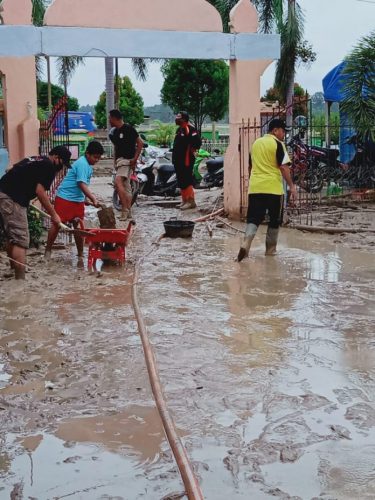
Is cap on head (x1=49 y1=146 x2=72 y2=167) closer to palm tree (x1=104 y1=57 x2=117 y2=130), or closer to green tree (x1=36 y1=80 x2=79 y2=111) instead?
palm tree (x1=104 y1=57 x2=117 y2=130)

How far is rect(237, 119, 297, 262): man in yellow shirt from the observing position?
351 inches

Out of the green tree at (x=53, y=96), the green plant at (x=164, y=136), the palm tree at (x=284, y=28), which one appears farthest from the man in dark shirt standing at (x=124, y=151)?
the green plant at (x=164, y=136)

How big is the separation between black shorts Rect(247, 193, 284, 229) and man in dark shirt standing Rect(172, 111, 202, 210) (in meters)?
4.93

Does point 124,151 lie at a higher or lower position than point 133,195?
higher

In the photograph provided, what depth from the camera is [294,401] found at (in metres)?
4.46

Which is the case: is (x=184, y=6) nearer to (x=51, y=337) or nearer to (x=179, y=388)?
(x=51, y=337)

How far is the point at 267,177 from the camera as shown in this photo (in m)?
9.07

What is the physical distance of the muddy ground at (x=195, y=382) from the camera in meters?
3.54

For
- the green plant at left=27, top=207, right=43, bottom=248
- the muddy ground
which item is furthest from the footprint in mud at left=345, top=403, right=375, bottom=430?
the green plant at left=27, top=207, right=43, bottom=248

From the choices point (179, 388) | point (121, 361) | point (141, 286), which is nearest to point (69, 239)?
point (141, 286)

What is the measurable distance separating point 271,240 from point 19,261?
339cm

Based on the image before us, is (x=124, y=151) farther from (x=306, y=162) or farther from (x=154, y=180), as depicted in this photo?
(x=154, y=180)

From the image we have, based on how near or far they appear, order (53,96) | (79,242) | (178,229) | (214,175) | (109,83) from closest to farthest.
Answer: (79,242)
(178,229)
(214,175)
(109,83)
(53,96)

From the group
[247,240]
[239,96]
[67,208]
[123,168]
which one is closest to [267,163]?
[247,240]
